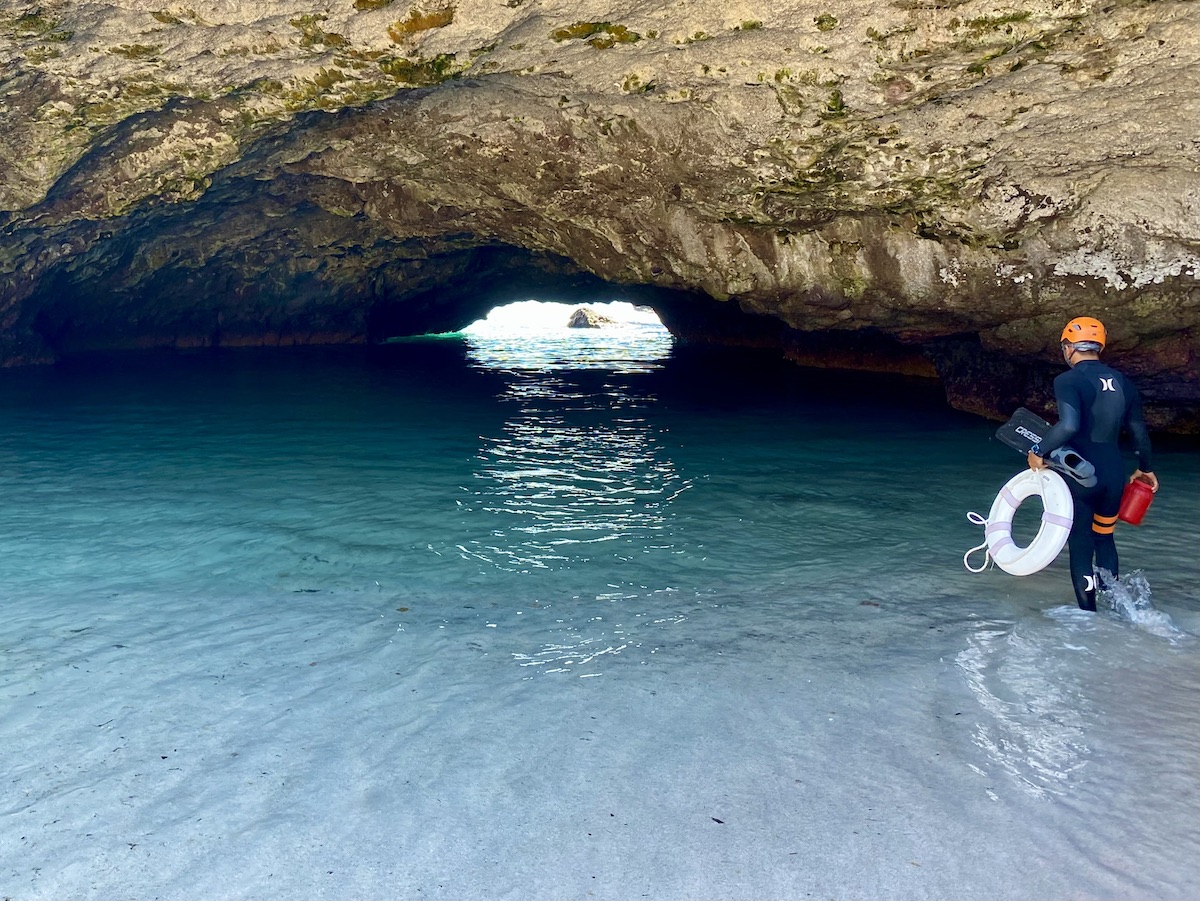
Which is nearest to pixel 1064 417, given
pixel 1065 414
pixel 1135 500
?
pixel 1065 414

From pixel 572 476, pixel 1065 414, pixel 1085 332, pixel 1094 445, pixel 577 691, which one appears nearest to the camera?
pixel 577 691

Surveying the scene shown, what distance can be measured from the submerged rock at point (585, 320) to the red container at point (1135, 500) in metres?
46.1

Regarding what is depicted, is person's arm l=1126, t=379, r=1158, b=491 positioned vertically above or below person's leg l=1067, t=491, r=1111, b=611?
above

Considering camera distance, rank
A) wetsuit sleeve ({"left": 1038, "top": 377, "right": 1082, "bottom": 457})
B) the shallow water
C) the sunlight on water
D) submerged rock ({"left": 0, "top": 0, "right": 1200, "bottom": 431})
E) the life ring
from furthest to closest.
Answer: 1. the sunlight on water
2. submerged rock ({"left": 0, "top": 0, "right": 1200, "bottom": 431})
3. the life ring
4. wetsuit sleeve ({"left": 1038, "top": 377, "right": 1082, "bottom": 457})
5. the shallow water

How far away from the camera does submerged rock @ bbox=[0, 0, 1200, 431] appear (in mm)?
7250

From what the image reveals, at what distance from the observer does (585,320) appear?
5219 cm

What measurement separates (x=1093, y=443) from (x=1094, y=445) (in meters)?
0.01

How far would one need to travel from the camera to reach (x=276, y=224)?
19969 millimetres

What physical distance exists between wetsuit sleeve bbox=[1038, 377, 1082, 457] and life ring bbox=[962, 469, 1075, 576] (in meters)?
0.26

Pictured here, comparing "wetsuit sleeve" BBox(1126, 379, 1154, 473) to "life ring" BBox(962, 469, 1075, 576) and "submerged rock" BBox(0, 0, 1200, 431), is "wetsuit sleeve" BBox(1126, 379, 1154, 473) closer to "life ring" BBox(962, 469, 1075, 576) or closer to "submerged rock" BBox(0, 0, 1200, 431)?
"life ring" BBox(962, 469, 1075, 576)

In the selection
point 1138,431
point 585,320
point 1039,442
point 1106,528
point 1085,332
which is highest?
point 585,320

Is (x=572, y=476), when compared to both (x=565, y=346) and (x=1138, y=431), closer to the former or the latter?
(x=1138, y=431)

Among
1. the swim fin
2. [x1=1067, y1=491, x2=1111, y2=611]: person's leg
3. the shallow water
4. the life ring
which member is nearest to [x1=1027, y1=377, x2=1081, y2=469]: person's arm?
the swim fin

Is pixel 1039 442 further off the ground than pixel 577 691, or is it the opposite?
pixel 1039 442
